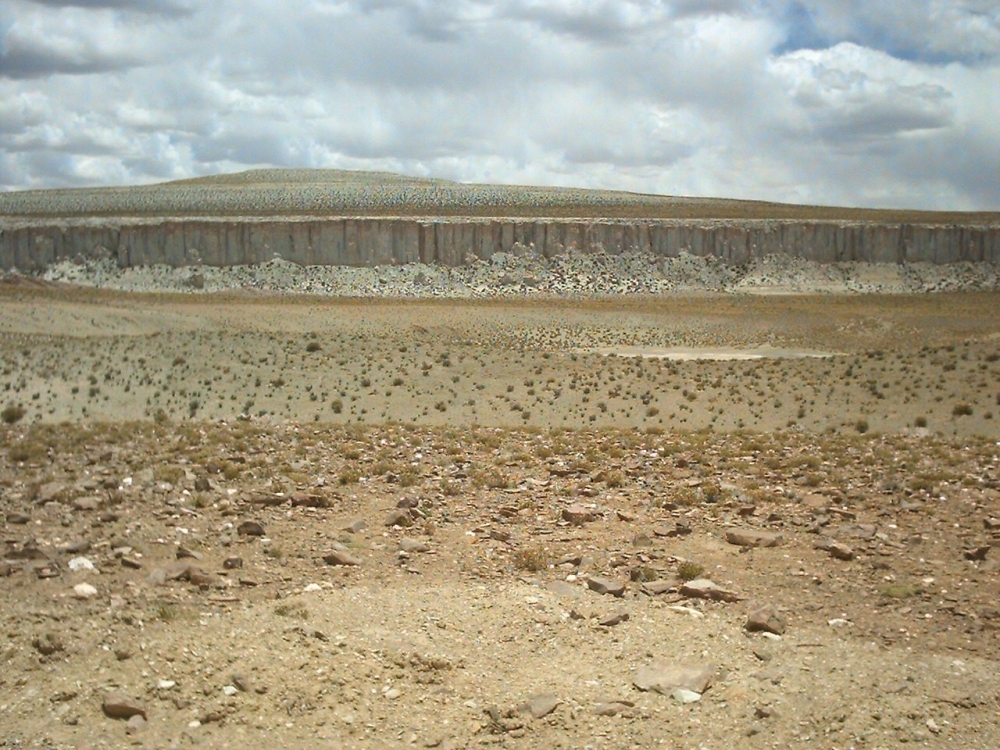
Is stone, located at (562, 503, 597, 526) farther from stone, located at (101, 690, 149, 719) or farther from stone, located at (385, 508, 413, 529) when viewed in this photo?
stone, located at (101, 690, 149, 719)

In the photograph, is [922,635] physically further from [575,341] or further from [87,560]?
[575,341]

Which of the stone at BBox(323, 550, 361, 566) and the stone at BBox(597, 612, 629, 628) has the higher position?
the stone at BBox(323, 550, 361, 566)

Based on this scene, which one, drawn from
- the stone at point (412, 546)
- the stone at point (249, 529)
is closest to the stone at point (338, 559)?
the stone at point (412, 546)

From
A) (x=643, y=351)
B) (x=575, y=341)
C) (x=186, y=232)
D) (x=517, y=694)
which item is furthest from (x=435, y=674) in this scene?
(x=186, y=232)

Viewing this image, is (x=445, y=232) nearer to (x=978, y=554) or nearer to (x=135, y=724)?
(x=978, y=554)

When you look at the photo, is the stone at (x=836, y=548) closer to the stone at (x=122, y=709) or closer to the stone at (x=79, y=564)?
the stone at (x=122, y=709)

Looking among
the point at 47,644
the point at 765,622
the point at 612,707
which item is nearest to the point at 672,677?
the point at 612,707

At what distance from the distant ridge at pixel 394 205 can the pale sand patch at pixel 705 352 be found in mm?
41366

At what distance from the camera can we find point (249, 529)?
10602 mm

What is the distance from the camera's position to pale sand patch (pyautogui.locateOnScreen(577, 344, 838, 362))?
40.4 metres

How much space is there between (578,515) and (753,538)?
6.27 ft

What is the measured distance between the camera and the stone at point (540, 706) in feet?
23.3

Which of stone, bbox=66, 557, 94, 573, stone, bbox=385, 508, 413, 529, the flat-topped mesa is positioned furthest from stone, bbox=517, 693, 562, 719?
the flat-topped mesa

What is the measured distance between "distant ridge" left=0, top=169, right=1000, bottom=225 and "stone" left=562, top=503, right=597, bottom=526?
73089mm
